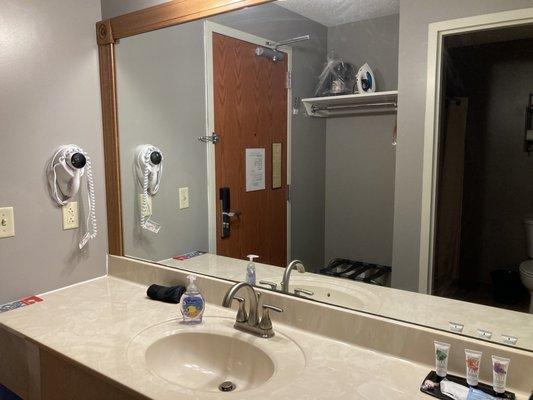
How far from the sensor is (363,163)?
4.39 ft

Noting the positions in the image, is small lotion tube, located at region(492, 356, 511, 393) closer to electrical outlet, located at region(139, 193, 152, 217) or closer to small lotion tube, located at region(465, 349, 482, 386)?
small lotion tube, located at region(465, 349, 482, 386)

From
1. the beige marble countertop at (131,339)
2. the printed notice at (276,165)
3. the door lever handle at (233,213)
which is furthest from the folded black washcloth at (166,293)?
the printed notice at (276,165)

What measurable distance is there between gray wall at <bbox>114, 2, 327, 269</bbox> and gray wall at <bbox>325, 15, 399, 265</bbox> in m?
0.10

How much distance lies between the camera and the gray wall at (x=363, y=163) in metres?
1.26

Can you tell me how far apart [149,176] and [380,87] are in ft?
3.60

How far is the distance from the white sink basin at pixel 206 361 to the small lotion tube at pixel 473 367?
52 cm

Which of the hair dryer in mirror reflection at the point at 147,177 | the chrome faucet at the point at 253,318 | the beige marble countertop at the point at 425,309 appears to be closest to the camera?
the beige marble countertop at the point at 425,309

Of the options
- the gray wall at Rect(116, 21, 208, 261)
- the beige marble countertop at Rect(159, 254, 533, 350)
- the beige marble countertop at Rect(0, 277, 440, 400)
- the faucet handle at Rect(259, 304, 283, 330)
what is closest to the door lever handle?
the gray wall at Rect(116, 21, 208, 261)

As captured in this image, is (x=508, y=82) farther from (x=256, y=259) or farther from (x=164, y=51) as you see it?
(x=164, y=51)

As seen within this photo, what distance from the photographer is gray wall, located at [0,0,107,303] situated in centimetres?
155

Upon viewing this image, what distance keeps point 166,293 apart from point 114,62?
1024 mm

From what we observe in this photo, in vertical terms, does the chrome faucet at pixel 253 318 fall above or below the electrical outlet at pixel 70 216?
below

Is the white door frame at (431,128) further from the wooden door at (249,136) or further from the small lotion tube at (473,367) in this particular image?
the wooden door at (249,136)

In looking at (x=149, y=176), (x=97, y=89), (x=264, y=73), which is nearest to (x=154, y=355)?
(x=149, y=176)
